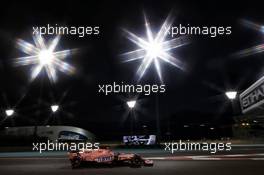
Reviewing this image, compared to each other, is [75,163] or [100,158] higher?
[100,158]

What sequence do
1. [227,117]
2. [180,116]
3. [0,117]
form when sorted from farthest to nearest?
[180,116] → [227,117] → [0,117]

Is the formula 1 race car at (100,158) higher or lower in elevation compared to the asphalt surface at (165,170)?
higher

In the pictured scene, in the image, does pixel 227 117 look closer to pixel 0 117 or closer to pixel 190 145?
pixel 190 145

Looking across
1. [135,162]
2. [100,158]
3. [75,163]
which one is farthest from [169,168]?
[75,163]

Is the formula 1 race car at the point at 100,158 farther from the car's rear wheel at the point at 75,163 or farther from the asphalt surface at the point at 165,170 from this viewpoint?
the asphalt surface at the point at 165,170

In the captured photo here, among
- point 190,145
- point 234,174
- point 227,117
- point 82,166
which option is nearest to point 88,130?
point 190,145

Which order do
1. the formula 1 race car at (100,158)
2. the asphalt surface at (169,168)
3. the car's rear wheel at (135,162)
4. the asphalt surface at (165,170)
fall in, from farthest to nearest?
the formula 1 race car at (100,158)
the car's rear wheel at (135,162)
the asphalt surface at (169,168)
the asphalt surface at (165,170)

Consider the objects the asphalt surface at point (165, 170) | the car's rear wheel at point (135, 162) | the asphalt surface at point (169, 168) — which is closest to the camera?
the asphalt surface at point (165, 170)

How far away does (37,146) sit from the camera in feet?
117

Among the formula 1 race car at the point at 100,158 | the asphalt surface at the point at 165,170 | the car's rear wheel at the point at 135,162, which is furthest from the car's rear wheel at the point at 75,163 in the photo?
the car's rear wheel at the point at 135,162

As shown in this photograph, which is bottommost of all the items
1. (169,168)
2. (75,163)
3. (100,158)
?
(169,168)

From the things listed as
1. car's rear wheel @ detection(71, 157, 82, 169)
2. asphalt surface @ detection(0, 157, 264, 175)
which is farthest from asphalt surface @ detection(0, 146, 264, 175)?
car's rear wheel @ detection(71, 157, 82, 169)

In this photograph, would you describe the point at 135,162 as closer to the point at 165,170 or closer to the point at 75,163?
the point at 165,170

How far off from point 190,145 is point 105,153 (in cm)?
1860
